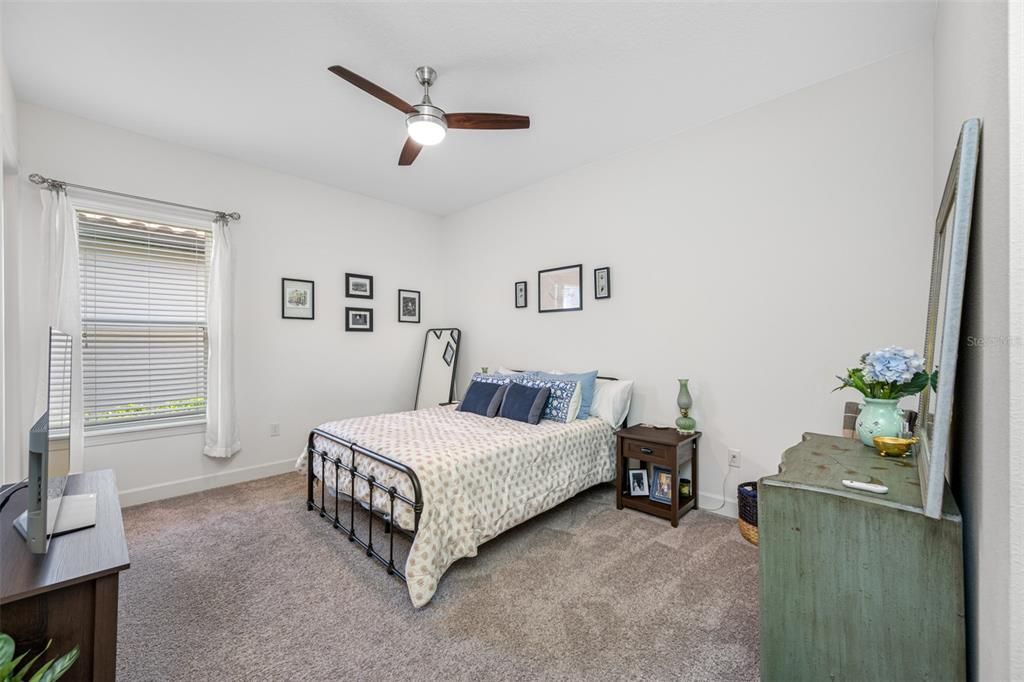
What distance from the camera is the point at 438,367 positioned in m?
4.96

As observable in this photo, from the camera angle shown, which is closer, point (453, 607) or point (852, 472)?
point (852, 472)

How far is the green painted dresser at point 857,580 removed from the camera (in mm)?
1050

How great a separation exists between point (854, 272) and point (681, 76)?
61.0 inches

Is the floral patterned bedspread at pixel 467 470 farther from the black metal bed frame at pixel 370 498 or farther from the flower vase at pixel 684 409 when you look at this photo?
the flower vase at pixel 684 409

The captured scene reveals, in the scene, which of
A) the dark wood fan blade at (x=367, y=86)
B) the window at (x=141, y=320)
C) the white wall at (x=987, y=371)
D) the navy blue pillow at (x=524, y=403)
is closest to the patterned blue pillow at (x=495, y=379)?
the navy blue pillow at (x=524, y=403)

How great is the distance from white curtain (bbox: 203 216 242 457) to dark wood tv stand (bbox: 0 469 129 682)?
91.3 inches

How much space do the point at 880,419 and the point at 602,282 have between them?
2348mm

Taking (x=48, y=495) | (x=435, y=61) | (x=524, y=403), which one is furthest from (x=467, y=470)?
(x=435, y=61)

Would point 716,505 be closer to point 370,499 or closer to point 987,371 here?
point 370,499

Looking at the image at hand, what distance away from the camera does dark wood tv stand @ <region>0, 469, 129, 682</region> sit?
1.11m

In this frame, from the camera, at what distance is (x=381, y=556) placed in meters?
2.41

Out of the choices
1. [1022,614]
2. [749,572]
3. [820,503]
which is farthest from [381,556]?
[1022,614]

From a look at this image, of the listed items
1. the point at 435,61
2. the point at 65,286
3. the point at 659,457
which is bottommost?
the point at 659,457

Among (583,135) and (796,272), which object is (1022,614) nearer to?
(796,272)
